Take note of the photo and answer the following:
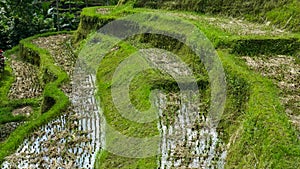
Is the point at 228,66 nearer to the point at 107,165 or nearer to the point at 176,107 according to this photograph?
the point at 176,107

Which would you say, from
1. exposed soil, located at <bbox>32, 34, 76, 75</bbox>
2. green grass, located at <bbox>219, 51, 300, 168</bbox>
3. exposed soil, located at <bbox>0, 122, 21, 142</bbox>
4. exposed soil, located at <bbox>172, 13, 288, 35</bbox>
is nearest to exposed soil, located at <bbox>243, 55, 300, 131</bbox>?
green grass, located at <bbox>219, 51, 300, 168</bbox>

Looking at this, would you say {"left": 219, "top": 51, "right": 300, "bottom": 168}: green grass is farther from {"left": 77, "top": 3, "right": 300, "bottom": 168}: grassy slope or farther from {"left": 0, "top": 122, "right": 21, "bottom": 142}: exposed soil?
{"left": 0, "top": 122, "right": 21, "bottom": 142}: exposed soil

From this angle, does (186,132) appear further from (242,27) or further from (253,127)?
(242,27)

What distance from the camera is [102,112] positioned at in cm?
817

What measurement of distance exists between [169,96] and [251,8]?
580 cm

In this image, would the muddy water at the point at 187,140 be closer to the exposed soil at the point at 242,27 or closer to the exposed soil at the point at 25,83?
the exposed soil at the point at 242,27

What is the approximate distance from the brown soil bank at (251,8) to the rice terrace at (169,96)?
0.13ft

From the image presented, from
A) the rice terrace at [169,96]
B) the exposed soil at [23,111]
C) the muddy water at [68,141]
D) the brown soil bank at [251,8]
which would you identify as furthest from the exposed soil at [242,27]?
the exposed soil at [23,111]

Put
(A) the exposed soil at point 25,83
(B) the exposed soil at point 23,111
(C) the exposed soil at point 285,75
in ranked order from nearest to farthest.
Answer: (C) the exposed soil at point 285,75
(B) the exposed soil at point 23,111
(A) the exposed soil at point 25,83

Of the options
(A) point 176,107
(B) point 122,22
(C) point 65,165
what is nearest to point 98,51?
(B) point 122,22

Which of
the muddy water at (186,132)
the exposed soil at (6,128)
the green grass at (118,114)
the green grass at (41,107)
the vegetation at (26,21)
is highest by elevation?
the muddy water at (186,132)

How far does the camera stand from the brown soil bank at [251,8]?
1033 cm

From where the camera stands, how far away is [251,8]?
39.7ft

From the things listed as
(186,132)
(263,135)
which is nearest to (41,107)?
(186,132)
